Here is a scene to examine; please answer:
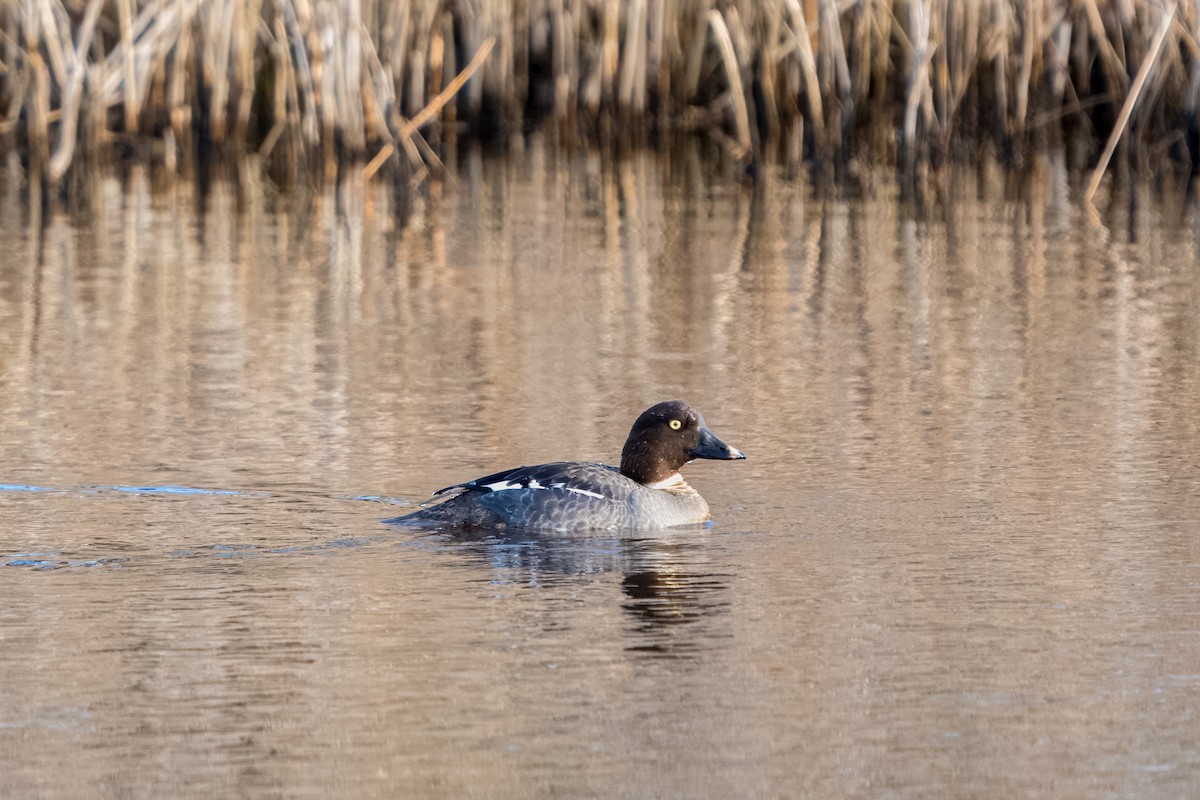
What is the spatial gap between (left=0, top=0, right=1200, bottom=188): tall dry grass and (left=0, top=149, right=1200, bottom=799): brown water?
9.71 ft

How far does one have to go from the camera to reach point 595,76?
21.1 metres

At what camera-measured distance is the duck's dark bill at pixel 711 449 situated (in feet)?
25.4

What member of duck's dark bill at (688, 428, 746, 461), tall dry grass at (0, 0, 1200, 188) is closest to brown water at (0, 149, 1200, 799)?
duck's dark bill at (688, 428, 746, 461)

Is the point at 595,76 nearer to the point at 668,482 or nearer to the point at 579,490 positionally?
the point at 668,482

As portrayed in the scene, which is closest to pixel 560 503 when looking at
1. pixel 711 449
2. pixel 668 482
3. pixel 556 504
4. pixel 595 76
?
pixel 556 504

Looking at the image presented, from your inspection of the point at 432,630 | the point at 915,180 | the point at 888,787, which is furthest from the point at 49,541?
the point at 915,180

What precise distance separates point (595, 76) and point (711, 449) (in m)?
13.7

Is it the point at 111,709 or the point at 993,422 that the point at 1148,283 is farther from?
the point at 111,709

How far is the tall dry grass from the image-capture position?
56.5 ft

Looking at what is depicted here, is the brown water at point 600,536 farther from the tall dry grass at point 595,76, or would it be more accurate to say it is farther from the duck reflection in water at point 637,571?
the tall dry grass at point 595,76

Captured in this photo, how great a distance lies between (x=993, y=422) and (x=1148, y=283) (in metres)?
4.27

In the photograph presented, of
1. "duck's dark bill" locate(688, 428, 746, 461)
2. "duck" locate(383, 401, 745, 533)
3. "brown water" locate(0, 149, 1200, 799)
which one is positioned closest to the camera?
"brown water" locate(0, 149, 1200, 799)

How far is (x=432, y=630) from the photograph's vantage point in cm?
574

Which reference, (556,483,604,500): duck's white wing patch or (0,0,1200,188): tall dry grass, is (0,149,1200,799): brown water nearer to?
(556,483,604,500): duck's white wing patch
